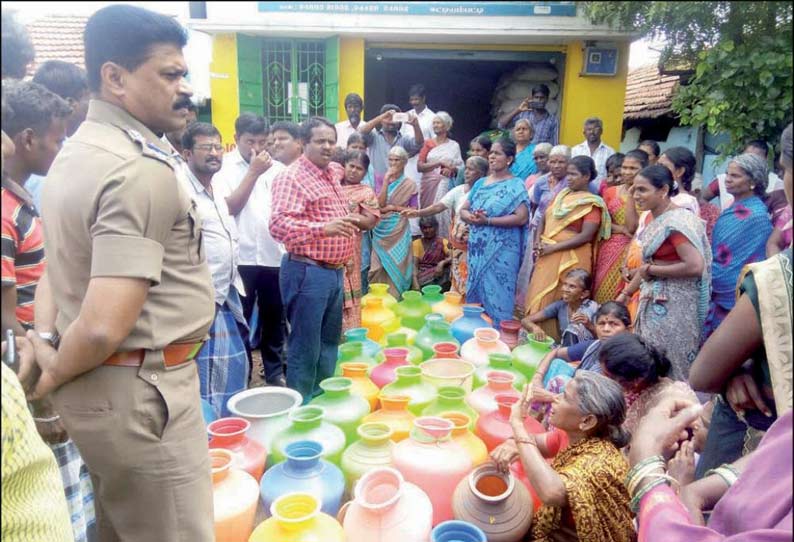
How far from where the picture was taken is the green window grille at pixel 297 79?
7238mm

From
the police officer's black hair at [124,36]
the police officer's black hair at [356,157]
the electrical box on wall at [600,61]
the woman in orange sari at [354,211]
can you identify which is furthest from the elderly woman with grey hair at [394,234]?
the police officer's black hair at [124,36]

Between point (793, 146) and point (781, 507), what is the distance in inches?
20.2

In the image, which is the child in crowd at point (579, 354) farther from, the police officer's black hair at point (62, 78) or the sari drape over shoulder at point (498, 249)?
the police officer's black hair at point (62, 78)

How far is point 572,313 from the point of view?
12.7 ft

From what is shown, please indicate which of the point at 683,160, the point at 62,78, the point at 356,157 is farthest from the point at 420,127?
the point at 62,78

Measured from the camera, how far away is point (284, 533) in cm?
166

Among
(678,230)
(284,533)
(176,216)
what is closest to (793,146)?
(176,216)

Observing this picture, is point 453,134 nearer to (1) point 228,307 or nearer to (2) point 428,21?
(2) point 428,21

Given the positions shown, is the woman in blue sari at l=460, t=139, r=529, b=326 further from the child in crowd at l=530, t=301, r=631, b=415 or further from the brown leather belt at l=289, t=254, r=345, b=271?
the brown leather belt at l=289, t=254, r=345, b=271

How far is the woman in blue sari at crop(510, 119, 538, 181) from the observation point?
218 inches

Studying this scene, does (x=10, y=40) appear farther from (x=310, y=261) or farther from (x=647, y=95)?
(x=647, y=95)

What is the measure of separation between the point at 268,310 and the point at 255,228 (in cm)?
56

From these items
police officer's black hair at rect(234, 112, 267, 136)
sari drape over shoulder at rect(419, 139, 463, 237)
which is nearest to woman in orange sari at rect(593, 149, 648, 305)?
sari drape over shoulder at rect(419, 139, 463, 237)

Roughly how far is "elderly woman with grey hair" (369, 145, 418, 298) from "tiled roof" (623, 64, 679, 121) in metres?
4.55
